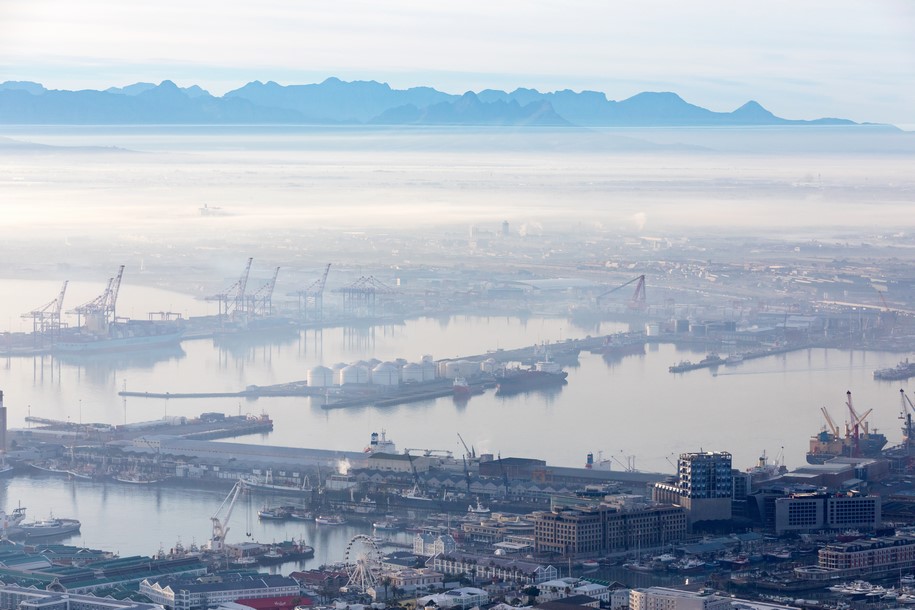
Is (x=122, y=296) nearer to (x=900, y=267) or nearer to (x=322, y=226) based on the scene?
(x=322, y=226)

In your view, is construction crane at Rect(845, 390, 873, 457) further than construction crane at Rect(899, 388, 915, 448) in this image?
No

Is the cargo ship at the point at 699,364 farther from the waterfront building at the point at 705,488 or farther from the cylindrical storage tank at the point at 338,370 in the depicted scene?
the waterfront building at the point at 705,488

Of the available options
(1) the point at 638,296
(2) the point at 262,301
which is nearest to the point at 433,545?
(2) the point at 262,301

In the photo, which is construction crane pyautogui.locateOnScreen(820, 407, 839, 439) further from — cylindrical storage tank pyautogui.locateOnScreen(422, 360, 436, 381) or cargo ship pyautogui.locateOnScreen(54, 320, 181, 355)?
cargo ship pyautogui.locateOnScreen(54, 320, 181, 355)

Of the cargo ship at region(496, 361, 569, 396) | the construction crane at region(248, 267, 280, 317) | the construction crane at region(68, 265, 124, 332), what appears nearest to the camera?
the cargo ship at region(496, 361, 569, 396)

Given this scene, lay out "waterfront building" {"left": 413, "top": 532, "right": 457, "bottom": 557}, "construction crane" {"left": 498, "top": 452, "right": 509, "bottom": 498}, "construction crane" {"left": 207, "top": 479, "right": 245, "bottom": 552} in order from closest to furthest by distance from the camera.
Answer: "waterfront building" {"left": 413, "top": 532, "right": 457, "bottom": 557}, "construction crane" {"left": 207, "top": 479, "right": 245, "bottom": 552}, "construction crane" {"left": 498, "top": 452, "right": 509, "bottom": 498}

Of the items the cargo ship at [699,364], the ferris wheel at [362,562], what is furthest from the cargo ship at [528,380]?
the ferris wheel at [362,562]

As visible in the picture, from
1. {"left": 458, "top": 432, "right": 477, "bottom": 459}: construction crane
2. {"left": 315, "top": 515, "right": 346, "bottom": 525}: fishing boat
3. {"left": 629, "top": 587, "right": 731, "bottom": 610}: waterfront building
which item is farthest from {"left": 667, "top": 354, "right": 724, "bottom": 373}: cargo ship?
{"left": 629, "top": 587, "right": 731, "bottom": 610}: waterfront building

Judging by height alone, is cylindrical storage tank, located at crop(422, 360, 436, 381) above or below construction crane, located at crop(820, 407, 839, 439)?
above
